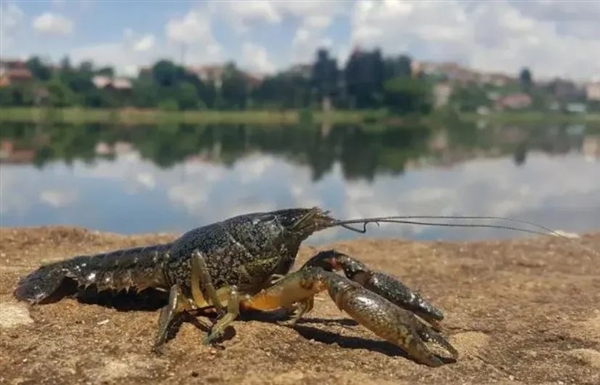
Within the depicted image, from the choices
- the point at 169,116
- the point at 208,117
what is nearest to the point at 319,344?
the point at 169,116

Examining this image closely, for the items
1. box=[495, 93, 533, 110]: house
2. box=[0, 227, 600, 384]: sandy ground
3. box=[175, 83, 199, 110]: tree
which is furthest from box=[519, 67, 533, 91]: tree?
box=[0, 227, 600, 384]: sandy ground

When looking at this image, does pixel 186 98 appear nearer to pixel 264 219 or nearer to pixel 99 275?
pixel 99 275

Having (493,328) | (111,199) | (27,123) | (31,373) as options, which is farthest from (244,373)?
(27,123)

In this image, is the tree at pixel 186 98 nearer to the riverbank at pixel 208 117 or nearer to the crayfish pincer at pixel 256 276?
the riverbank at pixel 208 117

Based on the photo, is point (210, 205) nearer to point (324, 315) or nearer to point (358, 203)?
point (358, 203)

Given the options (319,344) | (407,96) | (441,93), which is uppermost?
(441,93)

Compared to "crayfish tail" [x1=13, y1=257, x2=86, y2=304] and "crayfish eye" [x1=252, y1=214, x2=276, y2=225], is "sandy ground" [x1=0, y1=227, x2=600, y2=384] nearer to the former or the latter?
"crayfish tail" [x1=13, y1=257, x2=86, y2=304]
